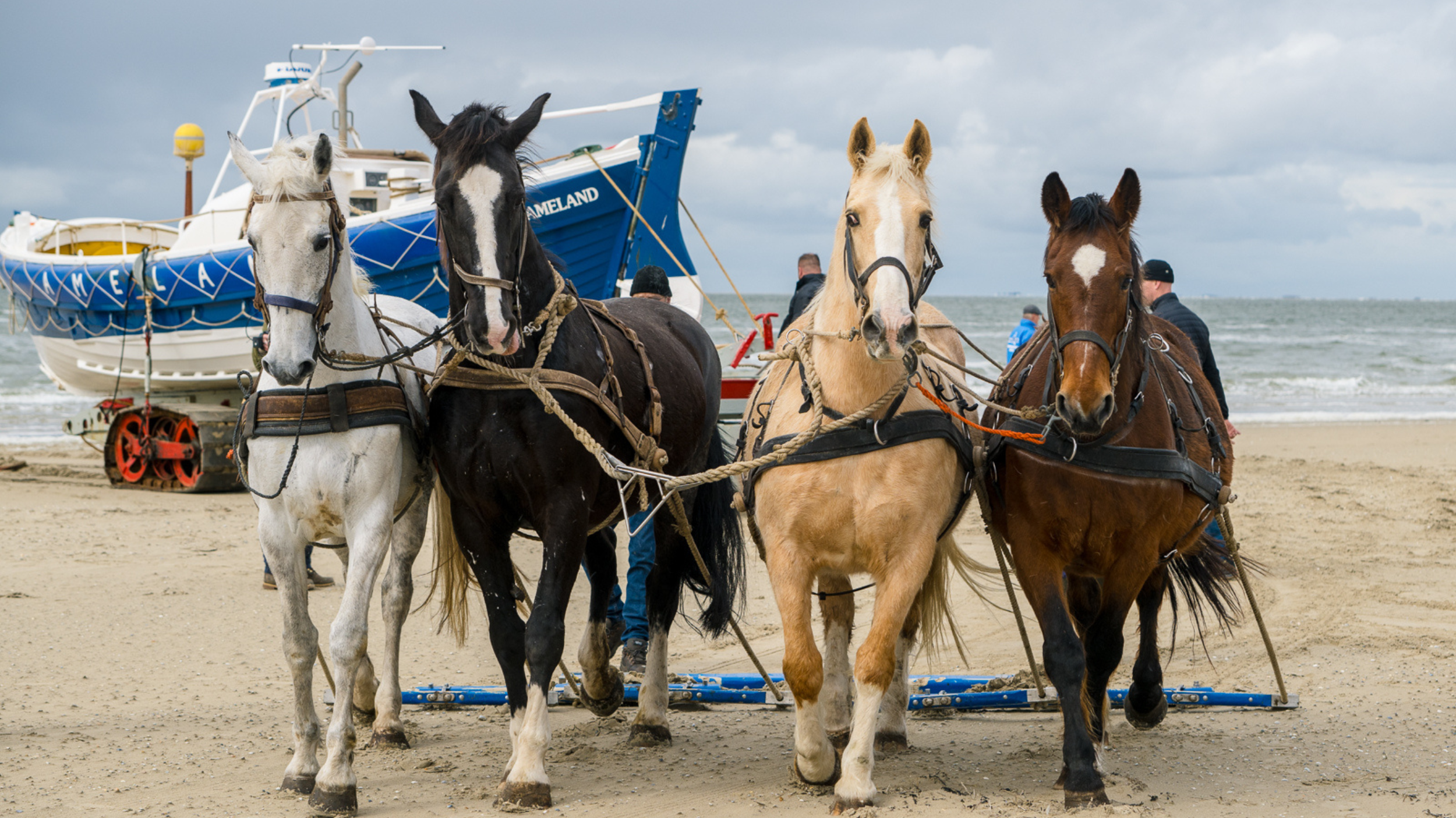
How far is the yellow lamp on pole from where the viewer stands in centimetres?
1501

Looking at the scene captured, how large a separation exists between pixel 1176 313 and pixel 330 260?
14.6ft

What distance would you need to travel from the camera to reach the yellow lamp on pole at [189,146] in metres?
15.0

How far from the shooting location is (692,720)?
5.06 metres

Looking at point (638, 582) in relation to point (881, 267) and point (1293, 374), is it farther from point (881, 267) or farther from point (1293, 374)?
point (1293, 374)

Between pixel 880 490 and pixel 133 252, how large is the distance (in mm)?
13660

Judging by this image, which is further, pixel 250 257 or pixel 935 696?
pixel 250 257

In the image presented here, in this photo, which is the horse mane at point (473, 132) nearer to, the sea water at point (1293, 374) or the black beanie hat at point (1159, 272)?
the black beanie hat at point (1159, 272)

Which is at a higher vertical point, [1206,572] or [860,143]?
[860,143]

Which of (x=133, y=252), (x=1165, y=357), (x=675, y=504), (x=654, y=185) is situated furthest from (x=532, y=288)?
(x=133, y=252)

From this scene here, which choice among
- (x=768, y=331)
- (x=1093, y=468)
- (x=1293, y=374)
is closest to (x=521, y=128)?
(x=1093, y=468)

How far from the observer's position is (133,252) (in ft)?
47.3

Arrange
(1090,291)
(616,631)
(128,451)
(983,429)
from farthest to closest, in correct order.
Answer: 1. (128,451)
2. (616,631)
3. (983,429)
4. (1090,291)

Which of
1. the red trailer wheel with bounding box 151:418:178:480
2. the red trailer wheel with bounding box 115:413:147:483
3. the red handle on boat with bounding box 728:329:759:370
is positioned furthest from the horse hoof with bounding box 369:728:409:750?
the red trailer wheel with bounding box 115:413:147:483

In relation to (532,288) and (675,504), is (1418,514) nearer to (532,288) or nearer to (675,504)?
(675,504)
